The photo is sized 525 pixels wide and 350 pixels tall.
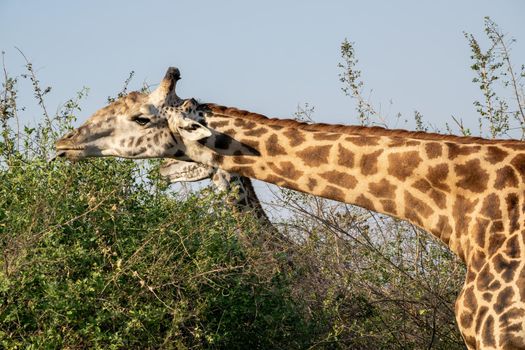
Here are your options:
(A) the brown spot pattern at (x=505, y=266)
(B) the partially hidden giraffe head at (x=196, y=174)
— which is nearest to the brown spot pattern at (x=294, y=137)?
(A) the brown spot pattern at (x=505, y=266)

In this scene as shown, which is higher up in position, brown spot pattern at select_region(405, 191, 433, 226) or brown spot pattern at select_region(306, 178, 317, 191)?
brown spot pattern at select_region(306, 178, 317, 191)

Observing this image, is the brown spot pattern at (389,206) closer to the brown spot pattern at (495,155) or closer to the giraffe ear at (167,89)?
the brown spot pattern at (495,155)

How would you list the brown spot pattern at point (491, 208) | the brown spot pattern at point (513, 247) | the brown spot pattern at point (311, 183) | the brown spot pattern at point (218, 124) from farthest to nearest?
the brown spot pattern at point (218, 124) < the brown spot pattern at point (311, 183) < the brown spot pattern at point (491, 208) < the brown spot pattern at point (513, 247)

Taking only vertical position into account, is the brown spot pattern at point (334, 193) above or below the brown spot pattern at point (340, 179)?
below

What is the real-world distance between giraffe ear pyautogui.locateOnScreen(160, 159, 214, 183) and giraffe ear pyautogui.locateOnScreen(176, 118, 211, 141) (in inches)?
61.4

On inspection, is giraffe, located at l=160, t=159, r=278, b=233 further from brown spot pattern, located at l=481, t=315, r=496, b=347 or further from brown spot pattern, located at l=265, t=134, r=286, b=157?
brown spot pattern, located at l=481, t=315, r=496, b=347

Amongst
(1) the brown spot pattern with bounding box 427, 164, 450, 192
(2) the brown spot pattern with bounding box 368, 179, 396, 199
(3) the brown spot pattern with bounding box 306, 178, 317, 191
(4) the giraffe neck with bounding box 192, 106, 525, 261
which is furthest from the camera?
(3) the brown spot pattern with bounding box 306, 178, 317, 191

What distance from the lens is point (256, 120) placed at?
27.1 ft

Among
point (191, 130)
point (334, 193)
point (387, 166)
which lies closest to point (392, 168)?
point (387, 166)

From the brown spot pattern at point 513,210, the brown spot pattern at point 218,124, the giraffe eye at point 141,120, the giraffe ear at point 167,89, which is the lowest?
the brown spot pattern at point 513,210

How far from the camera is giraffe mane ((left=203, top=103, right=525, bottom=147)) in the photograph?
301 inches

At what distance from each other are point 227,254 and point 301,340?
110 centimetres

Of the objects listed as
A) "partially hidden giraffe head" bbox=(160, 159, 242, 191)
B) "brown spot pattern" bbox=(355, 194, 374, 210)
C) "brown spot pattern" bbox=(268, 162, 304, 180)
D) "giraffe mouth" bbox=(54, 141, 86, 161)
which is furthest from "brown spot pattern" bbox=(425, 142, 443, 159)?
"partially hidden giraffe head" bbox=(160, 159, 242, 191)

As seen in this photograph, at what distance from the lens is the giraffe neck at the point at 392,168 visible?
7.34 metres
